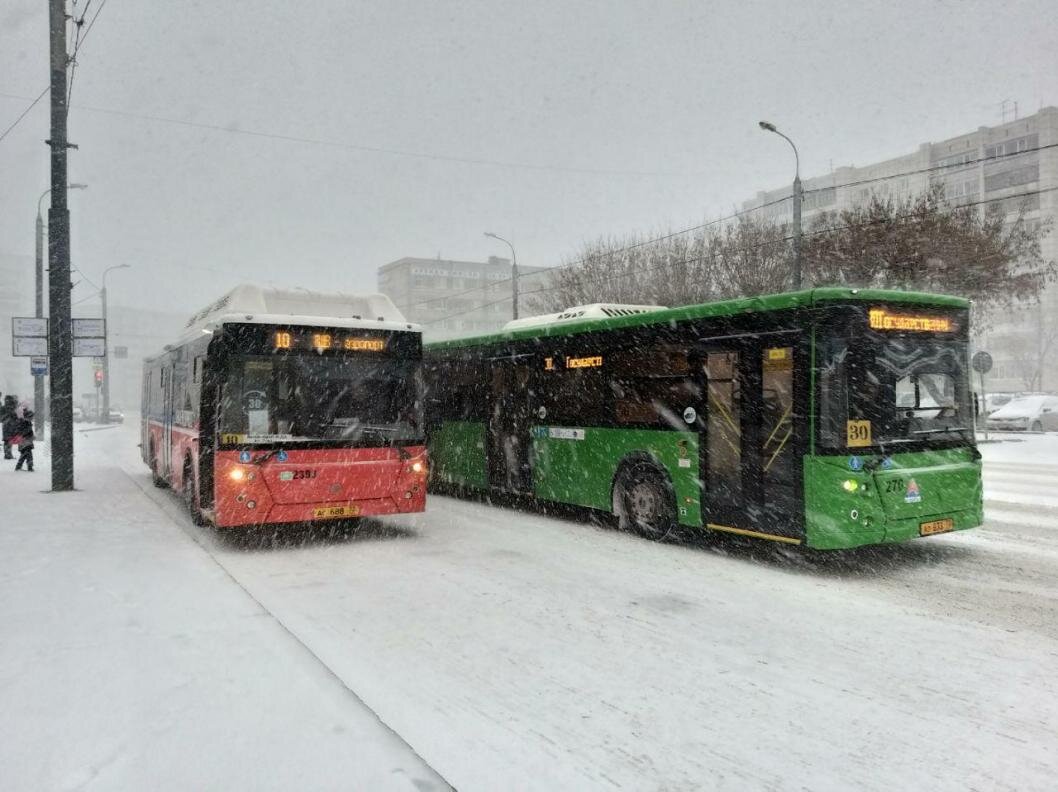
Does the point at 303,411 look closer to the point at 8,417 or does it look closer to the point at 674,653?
the point at 674,653

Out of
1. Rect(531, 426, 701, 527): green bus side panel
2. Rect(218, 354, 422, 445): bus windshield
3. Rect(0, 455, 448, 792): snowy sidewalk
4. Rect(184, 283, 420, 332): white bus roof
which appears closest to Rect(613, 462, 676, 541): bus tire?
Rect(531, 426, 701, 527): green bus side panel

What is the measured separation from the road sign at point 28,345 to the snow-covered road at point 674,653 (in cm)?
1028

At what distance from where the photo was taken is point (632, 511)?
10.2m

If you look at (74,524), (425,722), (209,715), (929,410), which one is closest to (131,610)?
(209,715)

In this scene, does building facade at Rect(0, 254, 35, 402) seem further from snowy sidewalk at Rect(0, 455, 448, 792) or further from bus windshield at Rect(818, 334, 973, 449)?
bus windshield at Rect(818, 334, 973, 449)

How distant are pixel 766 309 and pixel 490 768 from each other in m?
5.83

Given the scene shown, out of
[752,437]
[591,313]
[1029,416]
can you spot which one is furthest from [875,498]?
[1029,416]

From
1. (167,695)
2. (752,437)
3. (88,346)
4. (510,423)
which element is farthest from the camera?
(88,346)

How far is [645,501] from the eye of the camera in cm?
996

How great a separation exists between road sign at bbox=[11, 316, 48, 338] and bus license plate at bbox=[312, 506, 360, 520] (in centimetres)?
1126

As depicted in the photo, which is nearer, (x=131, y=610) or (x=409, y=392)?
(x=131, y=610)

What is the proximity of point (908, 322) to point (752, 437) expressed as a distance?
6.42ft

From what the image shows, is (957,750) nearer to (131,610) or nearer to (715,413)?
(715,413)

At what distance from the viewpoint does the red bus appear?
902 cm
